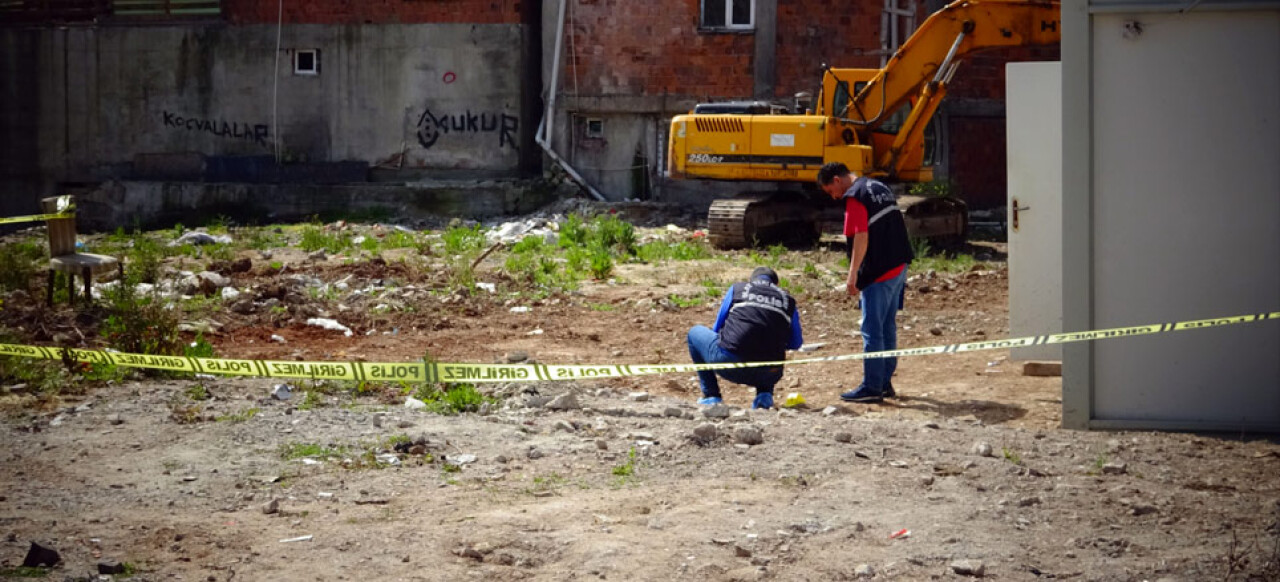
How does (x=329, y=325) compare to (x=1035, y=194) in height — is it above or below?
below

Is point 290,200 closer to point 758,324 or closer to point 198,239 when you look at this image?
point 198,239

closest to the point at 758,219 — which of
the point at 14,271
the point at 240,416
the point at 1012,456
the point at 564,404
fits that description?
the point at 14,271

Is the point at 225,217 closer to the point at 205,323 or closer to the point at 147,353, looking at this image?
the point at 205,323

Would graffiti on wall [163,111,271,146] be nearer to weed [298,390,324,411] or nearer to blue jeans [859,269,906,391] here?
weed [298,390,324,411]

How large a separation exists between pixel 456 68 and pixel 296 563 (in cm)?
1937

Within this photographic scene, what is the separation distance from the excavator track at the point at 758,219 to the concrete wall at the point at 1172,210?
10.7m

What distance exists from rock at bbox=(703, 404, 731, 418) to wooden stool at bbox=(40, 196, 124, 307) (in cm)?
570

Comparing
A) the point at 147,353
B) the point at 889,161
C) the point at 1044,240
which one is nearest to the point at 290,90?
the point at 889,161

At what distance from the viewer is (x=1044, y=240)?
9.37m

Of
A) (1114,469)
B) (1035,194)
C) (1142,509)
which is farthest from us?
(1035,194)

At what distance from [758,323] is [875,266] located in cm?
111

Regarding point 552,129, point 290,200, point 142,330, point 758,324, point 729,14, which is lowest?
point 142,330

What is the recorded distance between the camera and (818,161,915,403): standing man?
30.0ft

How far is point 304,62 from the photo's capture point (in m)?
24.5
